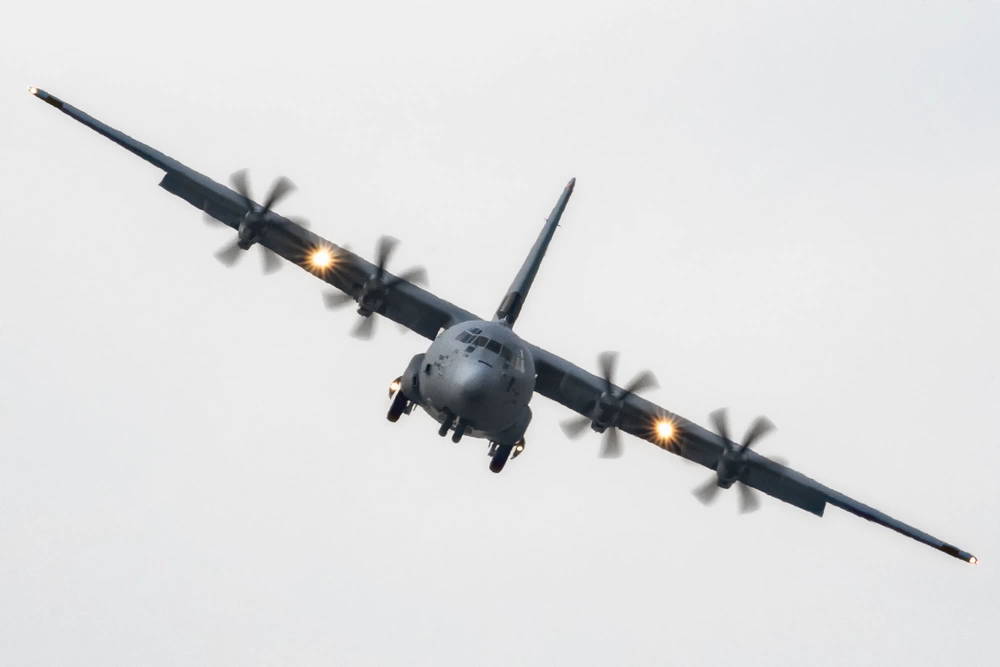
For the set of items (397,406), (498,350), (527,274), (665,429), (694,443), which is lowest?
(397,406)

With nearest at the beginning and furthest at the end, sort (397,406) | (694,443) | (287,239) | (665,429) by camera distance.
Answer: (397,406)
(287,239)
(665,429)
(694,443)

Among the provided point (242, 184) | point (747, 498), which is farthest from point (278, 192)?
point (747, 498)

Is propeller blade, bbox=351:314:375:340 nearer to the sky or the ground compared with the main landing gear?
nearer to the sky

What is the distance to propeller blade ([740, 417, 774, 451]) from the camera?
114 ft

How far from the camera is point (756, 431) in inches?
1391

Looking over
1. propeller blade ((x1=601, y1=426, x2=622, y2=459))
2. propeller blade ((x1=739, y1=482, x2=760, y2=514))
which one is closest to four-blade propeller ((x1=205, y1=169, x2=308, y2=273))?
propeller blade ((x1=601, y1=426, x2=622, y2=459))

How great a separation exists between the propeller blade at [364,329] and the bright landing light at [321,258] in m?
1.98

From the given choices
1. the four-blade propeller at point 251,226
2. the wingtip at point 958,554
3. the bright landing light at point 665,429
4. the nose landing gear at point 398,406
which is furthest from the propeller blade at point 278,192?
the wingtip at point 958,554

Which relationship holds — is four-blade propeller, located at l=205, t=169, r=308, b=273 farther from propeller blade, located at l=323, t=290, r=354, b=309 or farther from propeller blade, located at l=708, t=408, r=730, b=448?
propeller blade, located at l=708, t=408, r=730, b=448

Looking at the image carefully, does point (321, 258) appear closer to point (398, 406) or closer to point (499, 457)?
point (398, 406)

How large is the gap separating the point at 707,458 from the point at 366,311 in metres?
11.9

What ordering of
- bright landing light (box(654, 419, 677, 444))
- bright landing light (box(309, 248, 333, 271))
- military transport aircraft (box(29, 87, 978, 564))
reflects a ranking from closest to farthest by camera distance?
military transport aircraft (box(29, 87, 978, 564)) → bright landing light (box(309, 248, 333, 271)) → bright landing light (box(654, 419, 677, 444))

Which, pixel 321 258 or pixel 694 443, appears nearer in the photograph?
pixel 321 258

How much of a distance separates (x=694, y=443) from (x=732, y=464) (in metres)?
1.53
